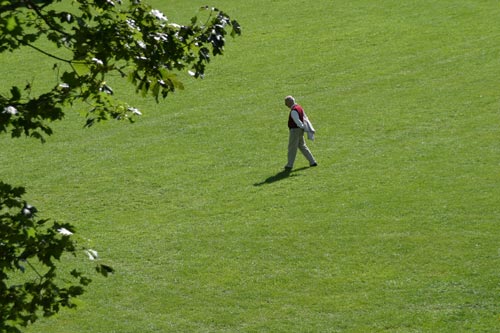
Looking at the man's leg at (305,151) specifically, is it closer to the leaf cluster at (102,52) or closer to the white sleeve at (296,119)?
the white sleeve at (296,119)

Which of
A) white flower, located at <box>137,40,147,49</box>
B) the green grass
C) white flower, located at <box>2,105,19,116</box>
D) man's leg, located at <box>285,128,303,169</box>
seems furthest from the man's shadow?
white flower, located at <box>2,105,19,116</box>

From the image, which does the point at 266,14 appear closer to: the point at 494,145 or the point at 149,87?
the point at 494,145

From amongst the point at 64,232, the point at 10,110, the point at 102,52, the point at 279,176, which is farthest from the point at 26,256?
the point at 279,176

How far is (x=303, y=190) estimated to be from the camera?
27.6 metres

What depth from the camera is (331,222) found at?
2486 cm

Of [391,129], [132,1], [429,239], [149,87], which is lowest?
[429,239]

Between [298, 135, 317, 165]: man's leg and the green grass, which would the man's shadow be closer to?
the green grass

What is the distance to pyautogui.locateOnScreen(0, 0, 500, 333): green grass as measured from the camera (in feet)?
65.9

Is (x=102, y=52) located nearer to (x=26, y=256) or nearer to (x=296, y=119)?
(x=26, y=256)

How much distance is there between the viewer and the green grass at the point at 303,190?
20078 millimetres

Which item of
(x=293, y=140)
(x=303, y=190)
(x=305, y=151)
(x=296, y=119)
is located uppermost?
(x=296, y=119)

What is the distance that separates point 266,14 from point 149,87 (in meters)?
39.1

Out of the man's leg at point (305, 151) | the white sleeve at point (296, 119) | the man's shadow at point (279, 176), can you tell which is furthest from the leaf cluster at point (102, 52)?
the man's leg at point (305, 151)

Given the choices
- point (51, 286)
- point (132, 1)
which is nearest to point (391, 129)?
point (132, 1)
